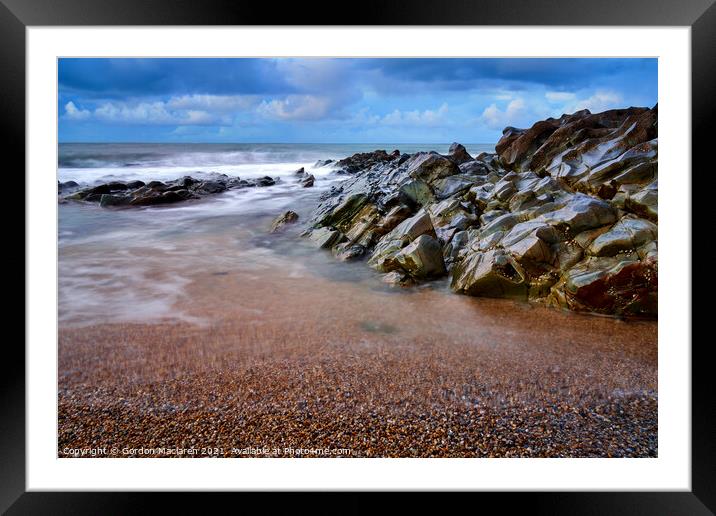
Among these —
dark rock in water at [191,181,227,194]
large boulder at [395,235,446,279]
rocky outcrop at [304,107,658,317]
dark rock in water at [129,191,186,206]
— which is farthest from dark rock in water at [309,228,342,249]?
dark rock in water at [129,191,186,206]

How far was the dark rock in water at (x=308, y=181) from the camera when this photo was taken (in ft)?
12.7

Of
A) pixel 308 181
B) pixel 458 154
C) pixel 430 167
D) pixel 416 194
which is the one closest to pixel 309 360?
pixel 308 181

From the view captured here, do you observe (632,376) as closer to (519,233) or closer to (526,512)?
(526,512)

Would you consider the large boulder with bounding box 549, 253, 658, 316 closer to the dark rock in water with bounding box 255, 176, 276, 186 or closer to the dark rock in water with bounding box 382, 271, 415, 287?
the dark rock in water with bounding box 382, 271, 415, 287

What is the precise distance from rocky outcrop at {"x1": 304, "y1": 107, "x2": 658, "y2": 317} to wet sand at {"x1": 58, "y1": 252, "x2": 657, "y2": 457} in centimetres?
27

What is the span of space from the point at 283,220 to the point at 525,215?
87.3 inches

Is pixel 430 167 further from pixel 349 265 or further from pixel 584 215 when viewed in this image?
pixel 584 215

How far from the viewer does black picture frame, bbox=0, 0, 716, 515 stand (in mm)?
1862

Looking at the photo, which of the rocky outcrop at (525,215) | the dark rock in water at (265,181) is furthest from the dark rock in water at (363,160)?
the dark rock in water at (265,181)

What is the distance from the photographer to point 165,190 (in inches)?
146

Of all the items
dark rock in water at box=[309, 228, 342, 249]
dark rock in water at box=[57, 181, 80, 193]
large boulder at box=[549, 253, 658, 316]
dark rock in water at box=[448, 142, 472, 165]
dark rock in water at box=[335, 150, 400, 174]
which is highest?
dark rock in water at box=[448, 142, 472, 165]
